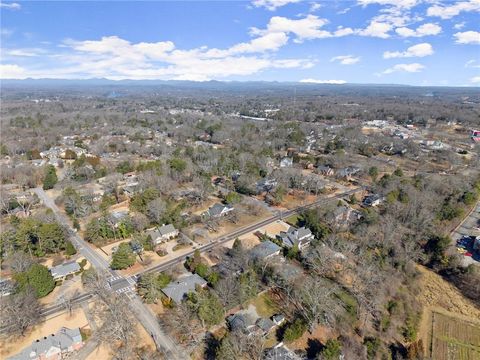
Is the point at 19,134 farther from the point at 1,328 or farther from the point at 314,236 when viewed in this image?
the point at 314,236

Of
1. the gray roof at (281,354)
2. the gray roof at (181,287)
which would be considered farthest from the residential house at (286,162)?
the gray roof at (281,354)

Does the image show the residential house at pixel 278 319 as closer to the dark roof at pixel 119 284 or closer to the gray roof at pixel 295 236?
the gray roof at pixel 295 236

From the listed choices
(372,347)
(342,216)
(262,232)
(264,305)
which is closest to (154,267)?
(264,305)

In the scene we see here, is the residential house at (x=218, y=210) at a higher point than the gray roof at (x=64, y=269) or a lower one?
higher

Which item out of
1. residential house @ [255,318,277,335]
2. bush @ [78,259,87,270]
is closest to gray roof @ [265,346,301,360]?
residential house @ [255,318,277,335]

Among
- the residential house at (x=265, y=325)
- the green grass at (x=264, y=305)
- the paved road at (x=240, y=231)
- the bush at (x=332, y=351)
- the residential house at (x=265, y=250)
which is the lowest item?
the paved road at (x=240, y=231)

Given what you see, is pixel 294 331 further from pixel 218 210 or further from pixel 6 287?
pixel 6 287
